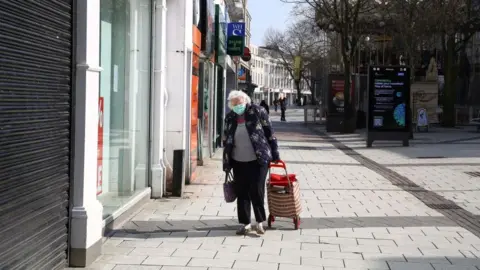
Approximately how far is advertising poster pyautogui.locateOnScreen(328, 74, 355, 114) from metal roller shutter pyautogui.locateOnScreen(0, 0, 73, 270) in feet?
86.8

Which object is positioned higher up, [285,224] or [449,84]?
[449,84]

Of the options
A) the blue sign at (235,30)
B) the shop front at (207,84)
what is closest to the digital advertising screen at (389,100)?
the blue sign at (235,30)

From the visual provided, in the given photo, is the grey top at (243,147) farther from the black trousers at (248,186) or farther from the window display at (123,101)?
the window display at (123,101)

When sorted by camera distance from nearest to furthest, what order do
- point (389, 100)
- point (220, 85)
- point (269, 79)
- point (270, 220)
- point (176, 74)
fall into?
point (270, 220) < point (176, 74) < point (220, 85) < point (389, 100) < point (269, 79)

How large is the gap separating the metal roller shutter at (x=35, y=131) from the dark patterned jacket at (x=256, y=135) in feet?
7.20

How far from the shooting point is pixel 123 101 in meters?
8.51

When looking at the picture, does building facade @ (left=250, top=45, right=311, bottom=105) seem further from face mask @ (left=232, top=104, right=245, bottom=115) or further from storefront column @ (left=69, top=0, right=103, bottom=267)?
storefront column @ (left=69, top=0, right=103, bottom=267)

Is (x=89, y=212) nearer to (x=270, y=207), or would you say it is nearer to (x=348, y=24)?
(x=270, y=207)

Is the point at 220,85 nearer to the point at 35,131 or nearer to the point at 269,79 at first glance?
the point at 35,131

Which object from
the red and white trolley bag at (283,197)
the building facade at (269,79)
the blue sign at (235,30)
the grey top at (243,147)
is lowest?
the red and white trolley bag at (283,197)

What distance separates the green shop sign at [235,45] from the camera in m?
21.7

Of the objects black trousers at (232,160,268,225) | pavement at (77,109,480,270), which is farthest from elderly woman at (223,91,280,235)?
pavement at (77,109,480,270)

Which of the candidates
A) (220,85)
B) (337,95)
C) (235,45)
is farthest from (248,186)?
(337,95)

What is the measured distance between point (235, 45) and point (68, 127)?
1656 cm
